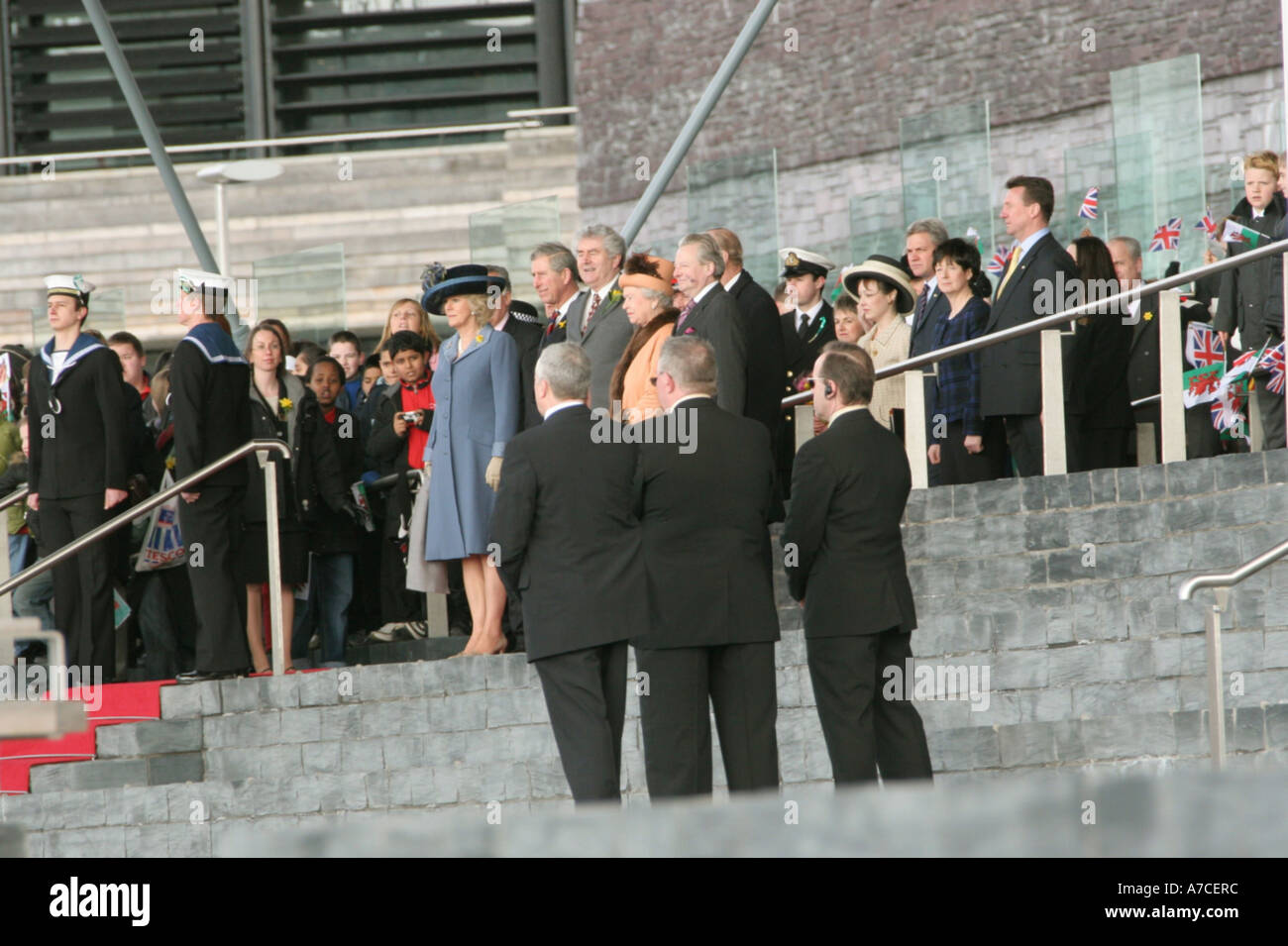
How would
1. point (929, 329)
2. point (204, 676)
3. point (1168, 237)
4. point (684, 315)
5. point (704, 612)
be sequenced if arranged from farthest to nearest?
point (1168, 237) < point (929, 329) < point (204, 676) < point (684, 315) < point (704, 612)

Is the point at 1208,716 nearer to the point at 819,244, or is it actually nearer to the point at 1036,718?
the point at 1036,718

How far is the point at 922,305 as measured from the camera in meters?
9.25

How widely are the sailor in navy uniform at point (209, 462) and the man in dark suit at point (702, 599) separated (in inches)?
108

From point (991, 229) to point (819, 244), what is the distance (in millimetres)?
2459

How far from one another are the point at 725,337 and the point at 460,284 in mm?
1425

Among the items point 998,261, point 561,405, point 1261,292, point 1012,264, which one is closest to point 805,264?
point 1012,264

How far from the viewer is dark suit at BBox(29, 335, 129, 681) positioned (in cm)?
864

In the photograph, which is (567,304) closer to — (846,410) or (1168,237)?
(846,410)

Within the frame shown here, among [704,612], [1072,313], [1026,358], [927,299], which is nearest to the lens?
[704,612]

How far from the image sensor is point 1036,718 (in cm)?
737

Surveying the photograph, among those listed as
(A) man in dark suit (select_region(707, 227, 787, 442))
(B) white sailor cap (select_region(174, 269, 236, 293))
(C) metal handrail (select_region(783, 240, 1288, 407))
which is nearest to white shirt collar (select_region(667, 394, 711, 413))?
(A) man in dark suit (select_region(707, 227, 787, 442))

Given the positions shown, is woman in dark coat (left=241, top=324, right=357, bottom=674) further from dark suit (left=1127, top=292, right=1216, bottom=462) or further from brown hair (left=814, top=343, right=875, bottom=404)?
dark suit (left=1127, top=292, right=1216, bottom=462)

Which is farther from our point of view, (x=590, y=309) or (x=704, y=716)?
(x=590, y=309)
